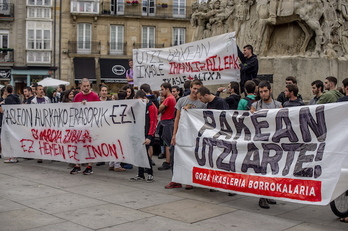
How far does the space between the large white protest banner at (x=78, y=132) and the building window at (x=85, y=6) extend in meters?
31.9

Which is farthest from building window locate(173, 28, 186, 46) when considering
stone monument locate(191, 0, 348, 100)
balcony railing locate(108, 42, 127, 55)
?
stone monument locate(191, 0, 348, 100)

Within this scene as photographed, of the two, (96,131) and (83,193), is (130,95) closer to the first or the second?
(96,131)

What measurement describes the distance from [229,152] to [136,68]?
5226 mm

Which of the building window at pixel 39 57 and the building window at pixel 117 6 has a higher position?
the building window at pixel 117 6

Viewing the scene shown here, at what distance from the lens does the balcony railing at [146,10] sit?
42.7 m

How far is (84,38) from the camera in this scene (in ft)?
138

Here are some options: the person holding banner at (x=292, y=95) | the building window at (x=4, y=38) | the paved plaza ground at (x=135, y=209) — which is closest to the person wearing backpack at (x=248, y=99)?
the person holding banner at (x=292, y=95)

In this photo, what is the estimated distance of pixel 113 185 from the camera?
833cm

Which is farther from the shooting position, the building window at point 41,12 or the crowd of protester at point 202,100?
the building window at point 41,12

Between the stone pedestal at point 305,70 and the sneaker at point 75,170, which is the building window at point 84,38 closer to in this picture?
the stone pedestal at point 305,70

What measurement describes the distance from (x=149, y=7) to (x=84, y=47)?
669cm

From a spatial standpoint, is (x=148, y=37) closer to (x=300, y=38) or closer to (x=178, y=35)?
(x=178, y=35)

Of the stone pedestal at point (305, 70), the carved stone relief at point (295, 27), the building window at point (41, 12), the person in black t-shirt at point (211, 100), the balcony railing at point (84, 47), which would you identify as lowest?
the person in black t-shirt at point (211, 100)

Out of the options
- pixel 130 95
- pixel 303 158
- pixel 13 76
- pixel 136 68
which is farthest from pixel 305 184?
pixel 13 76
